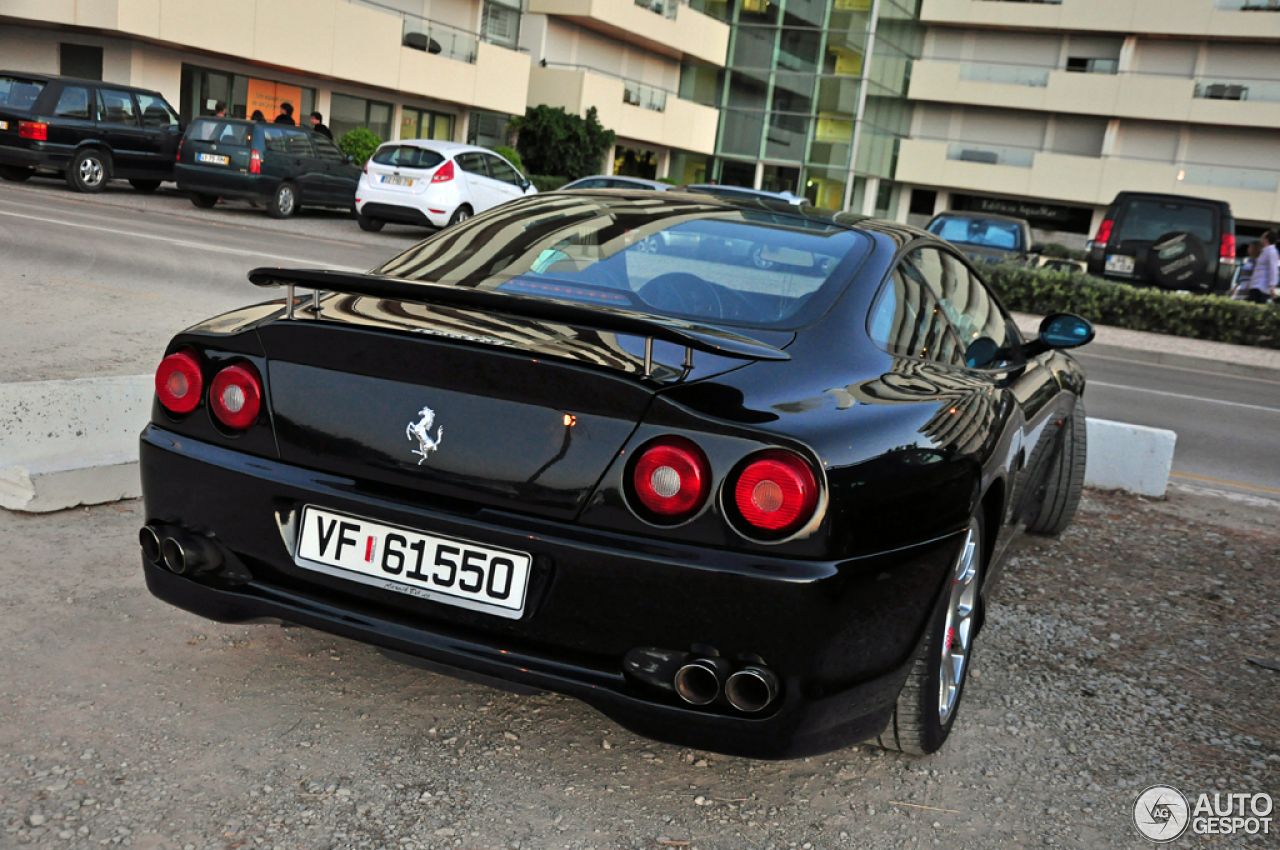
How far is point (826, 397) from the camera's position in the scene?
2.66m

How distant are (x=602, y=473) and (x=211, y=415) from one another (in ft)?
3.29

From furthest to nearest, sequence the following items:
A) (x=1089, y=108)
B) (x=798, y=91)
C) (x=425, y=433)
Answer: (x=1089, y=108), (x=798, y=91), (x=425, y=433)

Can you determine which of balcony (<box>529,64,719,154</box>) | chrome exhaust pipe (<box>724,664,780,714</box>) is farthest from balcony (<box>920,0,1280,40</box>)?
chrome exhaust pipe (<box>724,664,780,714</box>)

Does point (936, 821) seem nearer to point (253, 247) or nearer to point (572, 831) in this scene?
point (572, 831)

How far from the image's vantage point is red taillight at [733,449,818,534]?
2.38m

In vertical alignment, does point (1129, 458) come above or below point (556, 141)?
below

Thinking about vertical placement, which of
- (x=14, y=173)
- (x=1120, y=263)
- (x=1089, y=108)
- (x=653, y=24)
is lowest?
(x=14, y=173)

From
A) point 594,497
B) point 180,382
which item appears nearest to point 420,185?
point 180,382

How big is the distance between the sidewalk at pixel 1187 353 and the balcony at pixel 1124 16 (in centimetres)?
3467

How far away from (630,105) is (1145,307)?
83.9 feet

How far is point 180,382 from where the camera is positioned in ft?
9.29

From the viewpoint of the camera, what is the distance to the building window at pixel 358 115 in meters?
31.5

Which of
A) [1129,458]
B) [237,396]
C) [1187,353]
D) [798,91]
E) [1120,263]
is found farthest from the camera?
[798,91]

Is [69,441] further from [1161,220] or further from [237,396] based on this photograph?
[1161,220]
